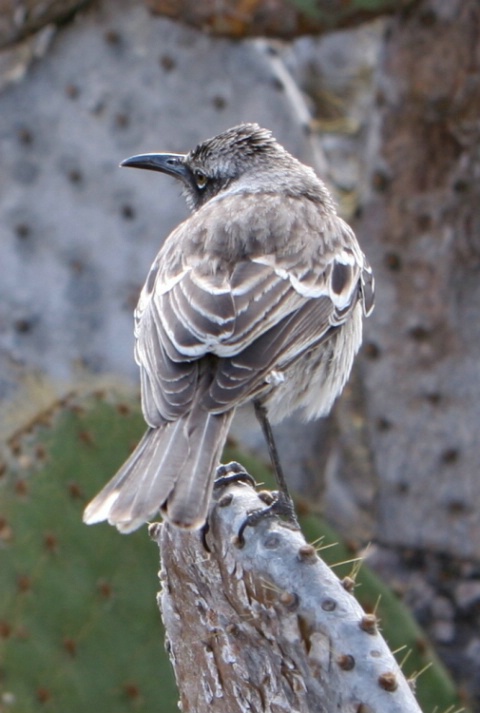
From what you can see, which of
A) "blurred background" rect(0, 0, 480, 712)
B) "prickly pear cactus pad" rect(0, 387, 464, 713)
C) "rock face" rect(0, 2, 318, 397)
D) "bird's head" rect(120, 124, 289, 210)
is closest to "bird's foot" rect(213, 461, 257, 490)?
"prickly pear cactus pad" rect(0, 387, 464, 713)

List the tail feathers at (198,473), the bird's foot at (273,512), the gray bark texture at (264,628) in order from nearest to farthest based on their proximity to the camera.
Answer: the gray bark texture at (264,628) → the tail feathers at (198,473) → the bird's foot at (273,512)

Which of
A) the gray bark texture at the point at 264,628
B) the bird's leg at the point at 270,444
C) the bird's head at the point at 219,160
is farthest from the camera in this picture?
the bird's head at the point at 219,160

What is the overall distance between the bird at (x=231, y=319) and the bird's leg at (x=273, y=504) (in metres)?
0.01

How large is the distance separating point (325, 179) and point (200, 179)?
152cm

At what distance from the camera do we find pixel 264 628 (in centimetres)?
234

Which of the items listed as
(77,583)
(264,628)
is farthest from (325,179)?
(264,628)

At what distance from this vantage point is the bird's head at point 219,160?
154 inches

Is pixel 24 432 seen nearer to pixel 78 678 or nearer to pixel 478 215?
pixel 78 678

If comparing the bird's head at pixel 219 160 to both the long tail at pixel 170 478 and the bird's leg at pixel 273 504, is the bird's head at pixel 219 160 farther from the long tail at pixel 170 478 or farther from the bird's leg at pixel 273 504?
the long tail at pixel 170 478

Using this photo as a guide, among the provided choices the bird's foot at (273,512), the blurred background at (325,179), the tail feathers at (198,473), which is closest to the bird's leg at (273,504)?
the bird's foot at (273,512)

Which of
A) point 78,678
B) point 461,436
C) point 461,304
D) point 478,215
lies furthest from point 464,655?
point 78,678

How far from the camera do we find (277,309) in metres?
3.00

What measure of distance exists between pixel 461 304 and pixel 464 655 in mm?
1258

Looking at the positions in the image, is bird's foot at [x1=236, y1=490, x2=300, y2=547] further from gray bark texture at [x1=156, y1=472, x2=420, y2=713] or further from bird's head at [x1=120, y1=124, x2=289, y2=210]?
bird's head at [x1=120, y1=124, x2=289, y2=210]
